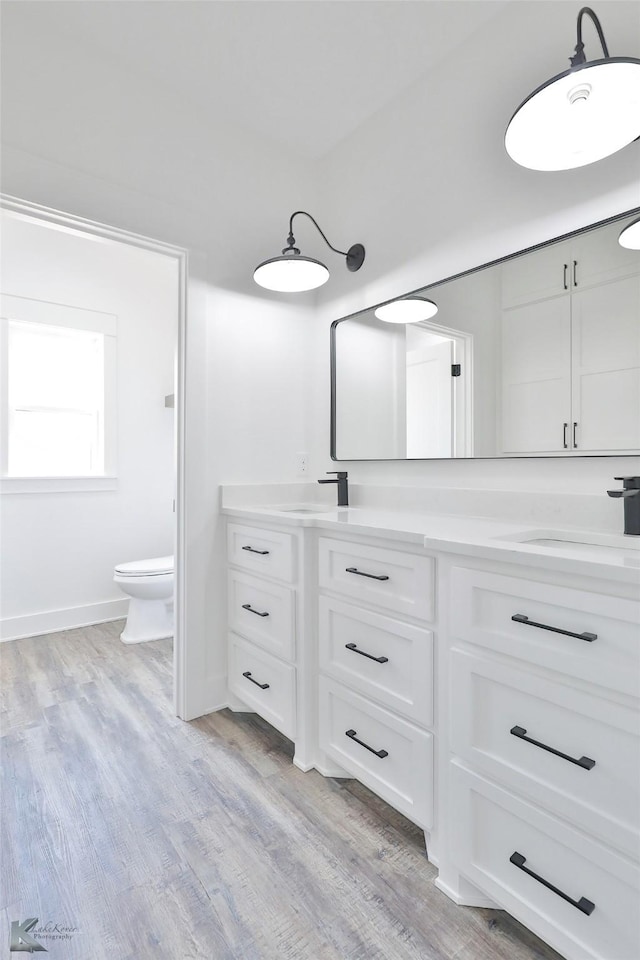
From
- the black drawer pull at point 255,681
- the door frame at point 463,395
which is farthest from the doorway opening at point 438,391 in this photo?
the black drawer pull at point 255,681

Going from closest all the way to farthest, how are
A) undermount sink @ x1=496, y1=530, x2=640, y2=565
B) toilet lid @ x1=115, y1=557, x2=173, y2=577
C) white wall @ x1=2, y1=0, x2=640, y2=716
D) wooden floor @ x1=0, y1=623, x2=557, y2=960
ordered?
wooden floor @ x1=0, y1=623, x2=557, y2=960
undermount sink @ x1=496, y1=530, x2=640, y2=565
white wall @ x1=2, y1=0, x2=640, y2=716
toilet lid @ x1=115, y1=557, x2=173, y2=577

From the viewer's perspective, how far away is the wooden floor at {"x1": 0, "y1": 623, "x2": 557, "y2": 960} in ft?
3.66

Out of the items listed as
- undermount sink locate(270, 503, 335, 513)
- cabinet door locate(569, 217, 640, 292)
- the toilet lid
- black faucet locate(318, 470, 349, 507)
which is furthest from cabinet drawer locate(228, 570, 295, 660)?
cabinet door locate(569, 217, 640, 292)

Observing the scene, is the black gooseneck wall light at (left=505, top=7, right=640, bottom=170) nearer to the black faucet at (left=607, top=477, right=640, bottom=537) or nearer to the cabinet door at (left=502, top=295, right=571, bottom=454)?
the cabinet door at (left=502, top=295, right=571, bottom=454)

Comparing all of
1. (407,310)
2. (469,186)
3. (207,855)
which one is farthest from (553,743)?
(469,186)

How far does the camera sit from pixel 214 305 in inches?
87.0

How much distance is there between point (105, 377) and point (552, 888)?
11.4ft

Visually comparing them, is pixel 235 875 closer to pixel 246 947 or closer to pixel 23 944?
pixel 246 947

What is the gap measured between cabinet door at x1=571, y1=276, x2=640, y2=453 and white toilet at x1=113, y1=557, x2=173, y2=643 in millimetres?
2407

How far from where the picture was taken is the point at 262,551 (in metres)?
1.94

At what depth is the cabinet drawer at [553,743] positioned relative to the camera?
0.90m

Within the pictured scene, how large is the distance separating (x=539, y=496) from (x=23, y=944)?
178cm

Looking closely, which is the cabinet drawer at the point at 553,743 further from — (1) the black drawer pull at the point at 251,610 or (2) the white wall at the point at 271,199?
(1) the black drawer pull at the point at 251,610

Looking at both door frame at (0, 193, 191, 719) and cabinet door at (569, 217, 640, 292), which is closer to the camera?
cabinet door at (569, 217, 640, 292)
